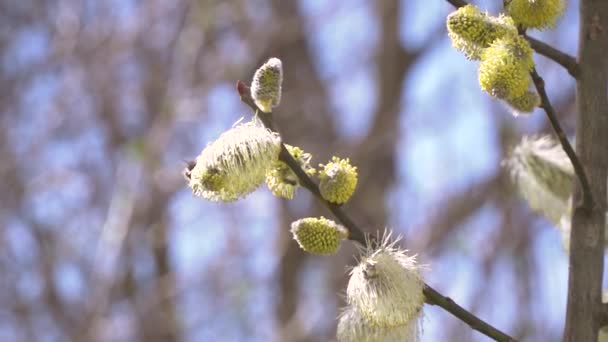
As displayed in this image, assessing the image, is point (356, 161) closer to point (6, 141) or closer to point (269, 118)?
point (6, 141)

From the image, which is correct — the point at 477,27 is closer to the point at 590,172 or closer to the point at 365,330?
the point at 590,172

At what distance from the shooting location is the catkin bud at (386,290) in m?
1.05

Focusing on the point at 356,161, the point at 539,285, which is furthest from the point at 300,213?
the point at 539,285

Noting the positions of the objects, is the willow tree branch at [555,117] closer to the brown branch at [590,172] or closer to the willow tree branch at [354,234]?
the brown branch at [590,172]

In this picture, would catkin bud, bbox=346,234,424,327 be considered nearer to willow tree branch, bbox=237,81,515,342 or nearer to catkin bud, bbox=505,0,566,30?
willow tree branch, bbox=237,81,515,342

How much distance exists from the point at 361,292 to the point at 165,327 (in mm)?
3642

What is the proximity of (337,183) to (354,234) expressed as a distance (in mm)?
68

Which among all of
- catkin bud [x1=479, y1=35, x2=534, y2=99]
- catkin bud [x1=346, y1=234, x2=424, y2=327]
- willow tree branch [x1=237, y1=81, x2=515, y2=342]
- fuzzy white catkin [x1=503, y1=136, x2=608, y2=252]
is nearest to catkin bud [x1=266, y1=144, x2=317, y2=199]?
willow tree branch [x1=237, y1=81, x2=515, y2=342]

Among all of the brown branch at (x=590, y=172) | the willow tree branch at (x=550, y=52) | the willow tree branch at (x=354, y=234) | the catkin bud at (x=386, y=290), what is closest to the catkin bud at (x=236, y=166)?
the willow tree branch at (x=354, y=234)

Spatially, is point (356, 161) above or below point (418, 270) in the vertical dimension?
above

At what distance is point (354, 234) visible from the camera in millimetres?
1093

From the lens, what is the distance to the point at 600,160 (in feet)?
3.71

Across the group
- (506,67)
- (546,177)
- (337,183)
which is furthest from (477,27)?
(546,177)

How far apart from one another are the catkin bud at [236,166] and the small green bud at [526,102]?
0.28 metres
